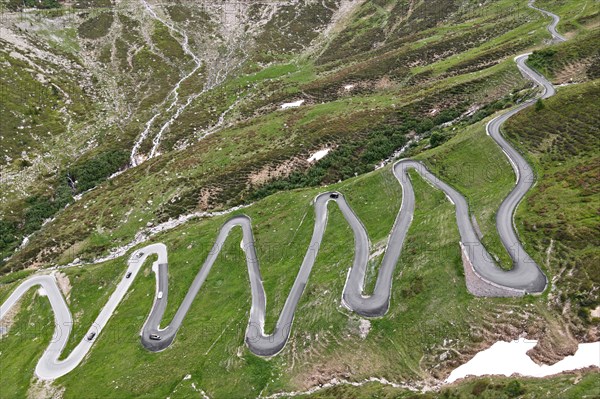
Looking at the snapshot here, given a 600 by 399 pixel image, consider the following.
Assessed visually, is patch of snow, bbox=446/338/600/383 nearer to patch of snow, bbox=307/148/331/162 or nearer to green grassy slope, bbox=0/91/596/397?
green grassy slope, bbox=0/91/596/397

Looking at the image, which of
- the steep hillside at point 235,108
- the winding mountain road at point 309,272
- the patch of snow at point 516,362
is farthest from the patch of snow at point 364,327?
the steep hillside at point 235,108

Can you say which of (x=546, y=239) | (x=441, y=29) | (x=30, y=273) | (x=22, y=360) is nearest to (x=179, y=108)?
(x=30, y=273)

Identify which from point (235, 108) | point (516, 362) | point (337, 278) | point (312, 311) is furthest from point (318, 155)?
point (516, 362)

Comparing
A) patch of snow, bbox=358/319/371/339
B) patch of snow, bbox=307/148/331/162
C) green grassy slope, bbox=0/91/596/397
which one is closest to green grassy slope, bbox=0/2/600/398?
green grassy slope, bbox=0/91/596/397

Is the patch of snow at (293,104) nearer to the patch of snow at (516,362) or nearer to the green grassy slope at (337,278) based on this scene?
the green grassy slope at (337,278)

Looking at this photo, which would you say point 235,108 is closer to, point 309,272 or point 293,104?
point 293,104

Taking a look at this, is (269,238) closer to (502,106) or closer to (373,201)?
(373,201)
